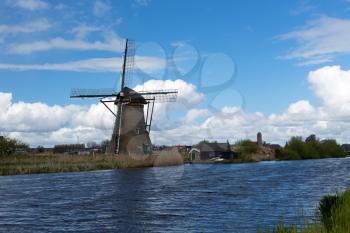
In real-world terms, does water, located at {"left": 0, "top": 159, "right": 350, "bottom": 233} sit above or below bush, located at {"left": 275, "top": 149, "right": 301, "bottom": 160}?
below

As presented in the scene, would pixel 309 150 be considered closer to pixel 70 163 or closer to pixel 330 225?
pixel 70 163

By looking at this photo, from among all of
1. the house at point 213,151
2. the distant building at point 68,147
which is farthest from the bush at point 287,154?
the distant building at point 68,147

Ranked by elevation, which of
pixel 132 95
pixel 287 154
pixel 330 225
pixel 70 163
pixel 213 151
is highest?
pixel 132 95

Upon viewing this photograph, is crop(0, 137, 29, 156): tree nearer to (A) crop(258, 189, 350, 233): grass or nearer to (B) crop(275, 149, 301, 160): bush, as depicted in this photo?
(A) crop(258, 189, 350, 233): grass

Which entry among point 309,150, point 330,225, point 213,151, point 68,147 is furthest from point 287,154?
point 330,225

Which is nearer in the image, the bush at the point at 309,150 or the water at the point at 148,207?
the water at the point at 148,207

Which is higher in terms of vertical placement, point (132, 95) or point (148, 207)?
point (132, 95)

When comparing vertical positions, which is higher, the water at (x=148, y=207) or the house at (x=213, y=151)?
the house at (x=213, y=151)

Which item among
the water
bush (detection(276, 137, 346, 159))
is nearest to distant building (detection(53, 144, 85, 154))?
bush (detection(276, 137, 346, 159))

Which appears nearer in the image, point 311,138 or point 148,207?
point 148,207

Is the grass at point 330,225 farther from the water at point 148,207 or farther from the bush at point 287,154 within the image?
the bush at point 287,154

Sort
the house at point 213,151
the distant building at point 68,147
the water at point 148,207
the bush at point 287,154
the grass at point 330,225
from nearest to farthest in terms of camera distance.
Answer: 1. the grass at point 330,225
2. the water at point 148,207
3. the house at point 213,151
4. the bush at point 287,154
5. the distant building at point 68,147

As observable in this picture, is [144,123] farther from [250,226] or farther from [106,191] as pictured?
[250,226]

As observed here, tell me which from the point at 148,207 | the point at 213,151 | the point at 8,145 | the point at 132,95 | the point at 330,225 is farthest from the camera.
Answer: the point at 213,151
